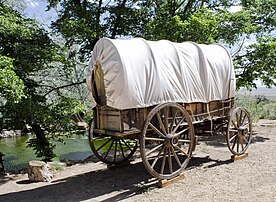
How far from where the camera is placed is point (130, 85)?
5047mm

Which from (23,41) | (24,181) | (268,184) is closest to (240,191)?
(268,184)

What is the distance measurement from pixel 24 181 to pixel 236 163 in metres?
4.76

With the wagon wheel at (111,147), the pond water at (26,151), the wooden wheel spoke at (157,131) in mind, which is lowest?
the pond water at (26,151)

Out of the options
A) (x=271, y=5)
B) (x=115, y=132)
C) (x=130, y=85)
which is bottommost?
(x=115, y=132)

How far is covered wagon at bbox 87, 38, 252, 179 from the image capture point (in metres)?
5.14

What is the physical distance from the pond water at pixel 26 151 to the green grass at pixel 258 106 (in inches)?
322

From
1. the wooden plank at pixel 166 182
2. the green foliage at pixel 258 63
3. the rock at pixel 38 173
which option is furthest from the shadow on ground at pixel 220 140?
the rock at pixel 38 173

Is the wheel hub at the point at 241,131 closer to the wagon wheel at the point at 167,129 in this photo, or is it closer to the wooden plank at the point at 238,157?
the wooden plank at the point at 238,157

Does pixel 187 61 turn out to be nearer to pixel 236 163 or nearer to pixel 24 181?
pixel 236 163

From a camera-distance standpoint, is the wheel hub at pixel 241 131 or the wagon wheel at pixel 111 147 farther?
the wheel hub at pixel 241 131

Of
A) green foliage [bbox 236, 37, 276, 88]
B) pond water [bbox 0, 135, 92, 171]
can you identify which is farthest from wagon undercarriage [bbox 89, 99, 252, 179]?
pond water [bbox 0, 135, 92, 171]

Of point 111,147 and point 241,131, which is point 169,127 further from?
point 241,131

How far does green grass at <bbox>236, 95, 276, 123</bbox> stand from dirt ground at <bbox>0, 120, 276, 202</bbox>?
778 cm

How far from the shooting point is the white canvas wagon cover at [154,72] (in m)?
5.09
